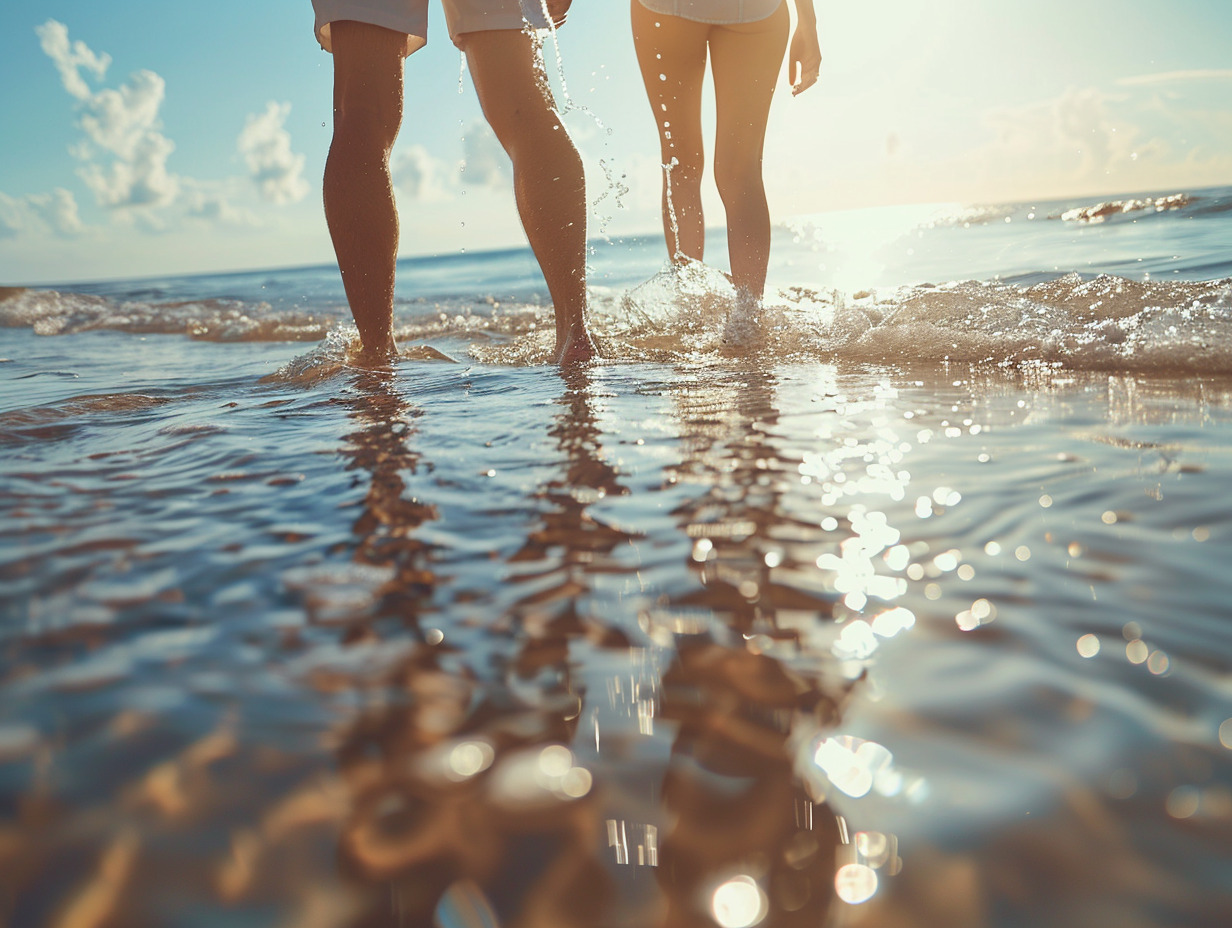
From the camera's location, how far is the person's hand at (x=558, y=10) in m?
2.28

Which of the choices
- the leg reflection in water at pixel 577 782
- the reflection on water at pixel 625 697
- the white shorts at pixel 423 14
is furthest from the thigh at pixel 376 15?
the leg reflection in water at pixel 577 782

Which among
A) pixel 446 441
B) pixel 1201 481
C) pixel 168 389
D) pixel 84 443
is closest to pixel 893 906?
pixel 1201 481

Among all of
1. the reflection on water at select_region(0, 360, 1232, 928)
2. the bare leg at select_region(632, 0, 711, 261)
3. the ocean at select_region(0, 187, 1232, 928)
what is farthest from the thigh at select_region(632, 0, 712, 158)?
the reflection on water at select_region(0, 360, 1232, 928)

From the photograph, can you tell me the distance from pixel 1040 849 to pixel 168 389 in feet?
7.29

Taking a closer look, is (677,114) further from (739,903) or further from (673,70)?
(739,903)

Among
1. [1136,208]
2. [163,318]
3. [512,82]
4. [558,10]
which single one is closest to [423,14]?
[512,82]

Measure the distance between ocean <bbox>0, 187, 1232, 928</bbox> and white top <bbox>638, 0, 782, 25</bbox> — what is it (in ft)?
6.45

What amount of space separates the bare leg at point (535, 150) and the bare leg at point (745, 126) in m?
0.80

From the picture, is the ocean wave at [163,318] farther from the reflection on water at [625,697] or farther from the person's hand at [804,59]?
the reflection on water at [625,697]

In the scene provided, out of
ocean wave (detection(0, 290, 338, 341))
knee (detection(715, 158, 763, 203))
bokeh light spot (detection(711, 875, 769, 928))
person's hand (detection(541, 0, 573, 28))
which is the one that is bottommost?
bokeh light spot (detection(711, 875, 769, 928))

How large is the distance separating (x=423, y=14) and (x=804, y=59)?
5.84ft

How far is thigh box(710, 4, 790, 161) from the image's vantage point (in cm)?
258

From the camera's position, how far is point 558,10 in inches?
91.1

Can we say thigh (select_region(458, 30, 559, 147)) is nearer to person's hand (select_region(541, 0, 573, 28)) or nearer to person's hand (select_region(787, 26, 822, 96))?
person's hand (select_region(541, 0, 573, 28))
